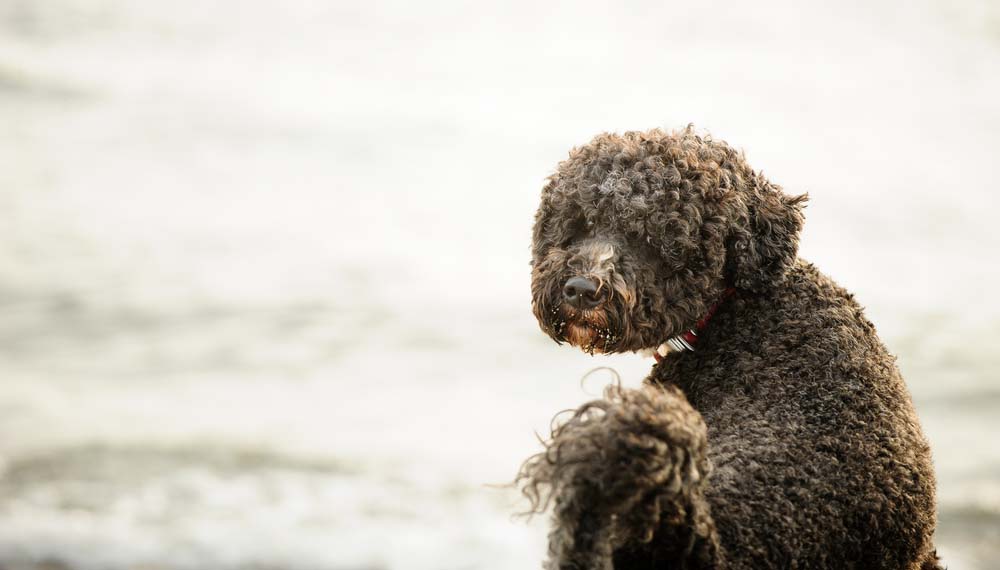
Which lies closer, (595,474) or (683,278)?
(595,474)

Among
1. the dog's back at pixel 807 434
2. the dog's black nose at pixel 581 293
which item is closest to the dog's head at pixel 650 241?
the dog's black nose at pixel 581 293

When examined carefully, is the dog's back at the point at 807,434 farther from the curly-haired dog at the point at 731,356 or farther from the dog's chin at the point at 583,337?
the dog's chin at the point at 583,337

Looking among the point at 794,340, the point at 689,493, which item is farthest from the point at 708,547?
the point at 794,340

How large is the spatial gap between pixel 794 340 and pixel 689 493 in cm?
113

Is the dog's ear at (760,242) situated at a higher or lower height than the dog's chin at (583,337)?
higher

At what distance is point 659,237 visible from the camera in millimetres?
3605

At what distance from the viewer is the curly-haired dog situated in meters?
2.95

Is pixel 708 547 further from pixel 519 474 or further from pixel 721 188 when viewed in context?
pixel 721 188

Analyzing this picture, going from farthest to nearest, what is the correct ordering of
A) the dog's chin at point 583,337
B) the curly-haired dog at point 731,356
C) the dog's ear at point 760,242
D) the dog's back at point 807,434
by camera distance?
1. the dog's ear at point 760,242
2. the dog's chin at point 583,337
3. the dog's back at point 807,434
4. the curly-haired dog at point 731,356

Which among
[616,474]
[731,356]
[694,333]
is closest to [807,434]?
[731,356]

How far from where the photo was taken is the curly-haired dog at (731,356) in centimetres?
295

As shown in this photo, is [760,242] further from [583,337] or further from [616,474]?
[616,474]

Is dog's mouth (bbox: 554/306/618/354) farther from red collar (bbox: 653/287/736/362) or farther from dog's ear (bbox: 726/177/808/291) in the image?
dog's ear (bbox: 726/177/808/291)

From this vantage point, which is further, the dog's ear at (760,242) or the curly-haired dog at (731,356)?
the dog's ear at (760,242)
